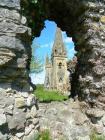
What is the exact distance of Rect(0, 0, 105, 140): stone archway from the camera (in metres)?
5.57

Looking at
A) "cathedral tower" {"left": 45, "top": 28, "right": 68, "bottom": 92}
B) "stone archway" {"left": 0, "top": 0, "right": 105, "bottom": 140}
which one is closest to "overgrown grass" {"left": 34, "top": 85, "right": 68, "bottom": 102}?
"stone archway" {"left": 0, "top": 0, "right": 105, "bottom": 140}

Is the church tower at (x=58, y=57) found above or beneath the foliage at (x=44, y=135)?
beneath

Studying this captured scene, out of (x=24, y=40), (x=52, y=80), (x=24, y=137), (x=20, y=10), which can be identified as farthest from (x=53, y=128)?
(x=52, y=80)

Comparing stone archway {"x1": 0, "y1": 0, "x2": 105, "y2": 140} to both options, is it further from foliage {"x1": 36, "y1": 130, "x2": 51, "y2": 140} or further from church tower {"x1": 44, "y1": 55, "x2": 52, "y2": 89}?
church tower {"x1": 44, "y1": 55, "x2": 52, "y2": 89}

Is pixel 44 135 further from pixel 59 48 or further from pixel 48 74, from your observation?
pixel 48 74

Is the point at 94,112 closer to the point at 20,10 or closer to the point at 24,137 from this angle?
the point at 24,137

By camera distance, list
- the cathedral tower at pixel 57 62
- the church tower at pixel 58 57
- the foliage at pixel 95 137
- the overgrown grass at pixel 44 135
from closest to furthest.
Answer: the overgrown grass at pixel 44 135, the foliage at pixel 95 137, the church tower at pixel 58 57, the cathedral tower at pixel 57 62

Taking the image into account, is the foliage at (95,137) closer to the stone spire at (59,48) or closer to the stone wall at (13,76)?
Answer: the stone wall at (13,76)

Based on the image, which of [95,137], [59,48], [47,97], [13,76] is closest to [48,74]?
[59,48]

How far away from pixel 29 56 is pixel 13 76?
2.69ft

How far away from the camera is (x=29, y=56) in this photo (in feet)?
21.1

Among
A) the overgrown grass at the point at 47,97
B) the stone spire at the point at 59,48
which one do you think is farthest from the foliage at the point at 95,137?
the stone spire at the point at 59,48

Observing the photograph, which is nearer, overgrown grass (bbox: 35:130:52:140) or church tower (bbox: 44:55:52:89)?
overgrown grass (bbox: 35:130:52:140)

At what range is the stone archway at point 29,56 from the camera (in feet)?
18.3
